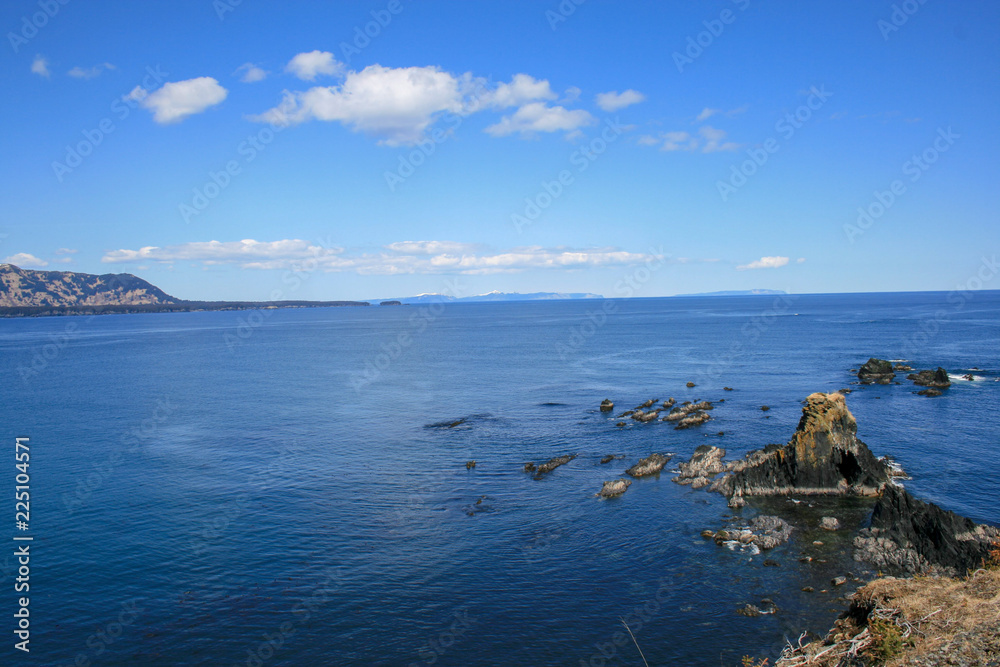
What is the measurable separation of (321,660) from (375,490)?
2082 cm

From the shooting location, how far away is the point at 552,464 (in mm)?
51219

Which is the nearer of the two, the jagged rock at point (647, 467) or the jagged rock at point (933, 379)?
the jagged rock at point (647, 467)

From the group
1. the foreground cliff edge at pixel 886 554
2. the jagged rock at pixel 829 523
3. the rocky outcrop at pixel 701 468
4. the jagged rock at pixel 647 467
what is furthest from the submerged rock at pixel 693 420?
the jagged rock at pixel 829 523

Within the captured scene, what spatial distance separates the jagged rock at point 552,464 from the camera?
163 feet

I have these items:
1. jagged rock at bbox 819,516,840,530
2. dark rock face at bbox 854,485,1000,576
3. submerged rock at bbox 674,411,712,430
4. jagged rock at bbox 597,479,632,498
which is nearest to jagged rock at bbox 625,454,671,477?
jagged rock at bbox 597,479,632,498

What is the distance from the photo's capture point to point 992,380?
8225 cm

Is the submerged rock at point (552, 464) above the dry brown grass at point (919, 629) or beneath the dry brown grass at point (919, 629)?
beneath

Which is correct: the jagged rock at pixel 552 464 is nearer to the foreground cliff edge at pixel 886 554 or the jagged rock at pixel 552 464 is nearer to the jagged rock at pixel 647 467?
the jagged rock at pixel 647 467

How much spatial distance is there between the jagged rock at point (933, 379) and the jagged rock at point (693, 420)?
127 ft

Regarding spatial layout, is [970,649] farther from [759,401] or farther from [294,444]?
[759,401]

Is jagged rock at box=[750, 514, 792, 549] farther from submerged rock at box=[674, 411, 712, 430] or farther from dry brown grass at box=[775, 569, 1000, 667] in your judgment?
submerged rock at box=[674, 411, 712, 430]

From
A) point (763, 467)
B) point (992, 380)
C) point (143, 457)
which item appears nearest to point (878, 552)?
point (763, 467)

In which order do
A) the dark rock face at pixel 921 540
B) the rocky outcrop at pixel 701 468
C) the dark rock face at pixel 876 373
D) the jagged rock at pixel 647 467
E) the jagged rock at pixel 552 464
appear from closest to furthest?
the dark rock face at pixel 921 540 → the rocky outcrop at pixel 701 468 → the jagged rock at pixel 647 467 → the jagged rock at pixel 552 464 → the dark rock face at pixel 876 373

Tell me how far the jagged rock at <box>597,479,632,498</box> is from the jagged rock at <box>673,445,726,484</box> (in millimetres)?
4847
